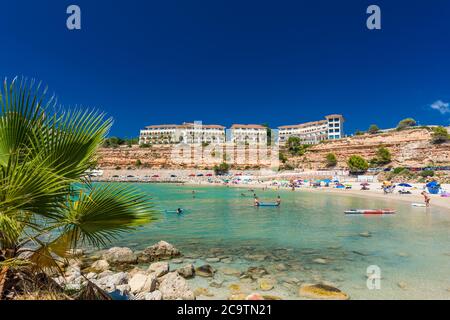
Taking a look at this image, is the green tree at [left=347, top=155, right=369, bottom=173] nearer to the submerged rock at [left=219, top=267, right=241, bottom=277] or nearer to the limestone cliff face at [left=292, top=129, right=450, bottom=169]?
the limestone cliff face at [left=292, top=129, right=450, bottom=169]

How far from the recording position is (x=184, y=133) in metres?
125

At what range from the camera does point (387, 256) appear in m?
10.5

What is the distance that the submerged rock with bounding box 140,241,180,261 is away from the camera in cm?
1045

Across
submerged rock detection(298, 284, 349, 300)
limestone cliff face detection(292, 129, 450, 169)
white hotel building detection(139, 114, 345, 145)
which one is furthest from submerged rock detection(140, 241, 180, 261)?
white hotel building detection(139, 114, 345, 145)

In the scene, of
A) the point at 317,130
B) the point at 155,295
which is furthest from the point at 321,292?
the point at 317,130

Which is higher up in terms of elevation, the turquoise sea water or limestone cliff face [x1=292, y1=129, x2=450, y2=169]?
limestone cliff face [x1=292, y1=129, x2=450, y2=169]

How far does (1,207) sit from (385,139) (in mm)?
86208

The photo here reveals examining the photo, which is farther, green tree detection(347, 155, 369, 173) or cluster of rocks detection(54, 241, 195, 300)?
green tree detection(347, 155, 369, 173)

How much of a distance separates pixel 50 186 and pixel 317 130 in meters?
125

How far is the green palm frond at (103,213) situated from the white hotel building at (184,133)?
394 feet

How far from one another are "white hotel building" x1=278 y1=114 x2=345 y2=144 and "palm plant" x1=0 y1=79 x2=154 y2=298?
368 feet

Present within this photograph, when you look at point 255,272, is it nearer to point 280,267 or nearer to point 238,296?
point 280,267
